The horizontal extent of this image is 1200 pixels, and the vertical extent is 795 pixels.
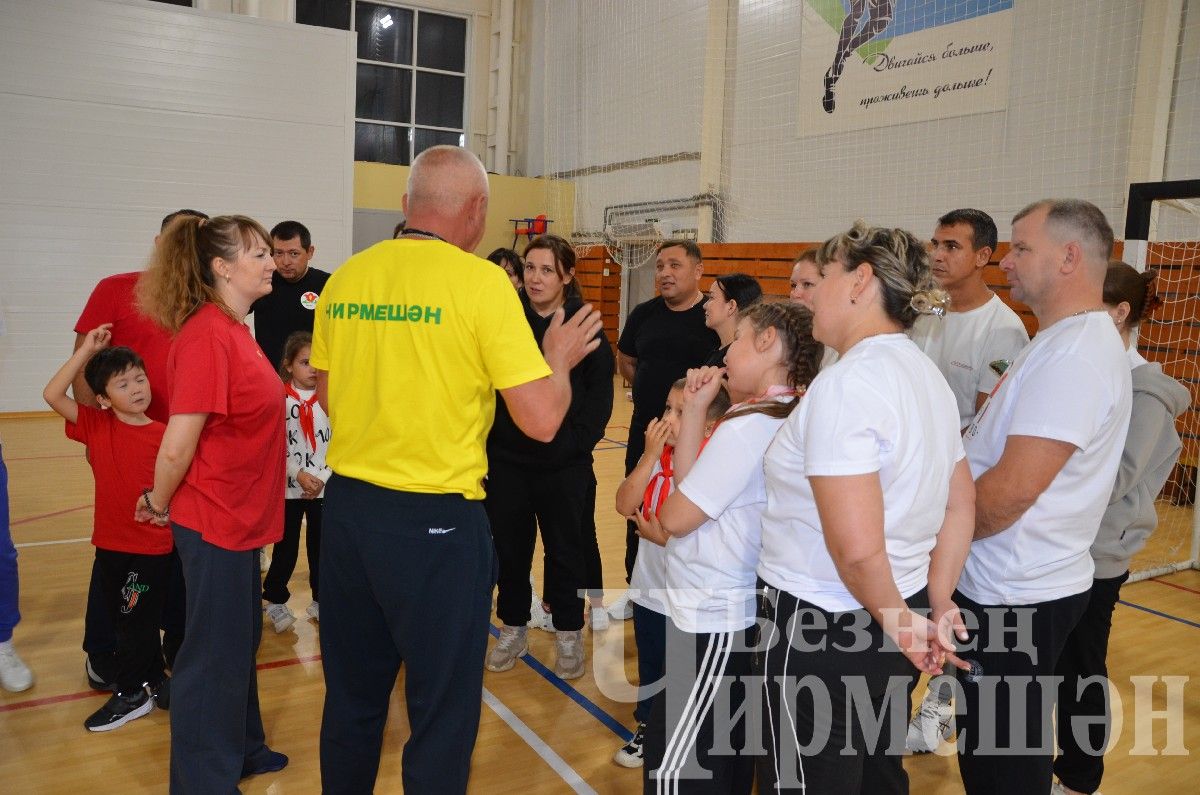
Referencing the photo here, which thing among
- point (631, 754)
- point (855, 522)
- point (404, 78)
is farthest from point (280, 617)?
point (404, 78)

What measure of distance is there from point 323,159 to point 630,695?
906 cm

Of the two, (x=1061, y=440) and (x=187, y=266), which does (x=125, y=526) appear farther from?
(x=1061, y=440)

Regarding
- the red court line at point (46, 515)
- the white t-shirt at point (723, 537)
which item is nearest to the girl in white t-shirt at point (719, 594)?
the white t-shirt at point (723, 537)

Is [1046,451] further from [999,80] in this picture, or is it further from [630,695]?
[999,80]

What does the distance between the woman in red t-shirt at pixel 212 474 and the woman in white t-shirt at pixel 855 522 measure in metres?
1.42

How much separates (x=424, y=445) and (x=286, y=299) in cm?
297

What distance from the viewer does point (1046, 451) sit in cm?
195

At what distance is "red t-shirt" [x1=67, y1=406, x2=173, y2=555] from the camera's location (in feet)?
10.0

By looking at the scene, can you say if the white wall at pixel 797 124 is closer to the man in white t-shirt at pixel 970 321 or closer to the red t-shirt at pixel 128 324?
the man in white t-shirt at pixel 970 321

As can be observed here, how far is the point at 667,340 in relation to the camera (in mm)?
4008

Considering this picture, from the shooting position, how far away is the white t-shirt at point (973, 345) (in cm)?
326

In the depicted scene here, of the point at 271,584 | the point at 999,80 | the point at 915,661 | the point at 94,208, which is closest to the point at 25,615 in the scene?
the point at 271,584

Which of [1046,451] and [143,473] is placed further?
[143,473]

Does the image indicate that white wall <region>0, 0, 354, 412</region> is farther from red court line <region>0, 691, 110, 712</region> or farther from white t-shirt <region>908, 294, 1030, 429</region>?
white t-shirt <region>908, 294, 1030, 429</region>
